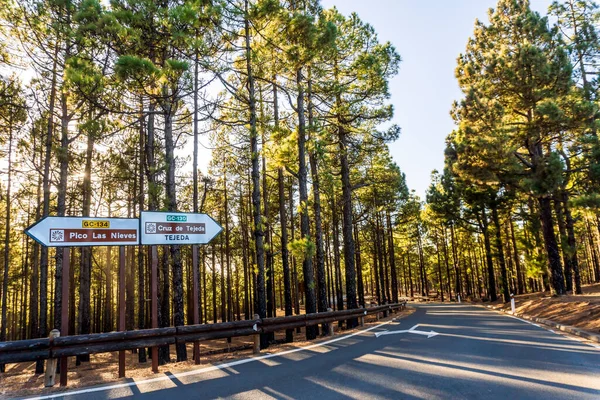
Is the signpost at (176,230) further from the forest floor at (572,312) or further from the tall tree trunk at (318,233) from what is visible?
the forest floor at (572,312)

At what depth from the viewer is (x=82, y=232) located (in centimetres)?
613

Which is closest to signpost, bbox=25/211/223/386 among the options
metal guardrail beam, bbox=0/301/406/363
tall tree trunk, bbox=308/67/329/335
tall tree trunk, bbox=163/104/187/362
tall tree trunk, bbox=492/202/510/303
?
metal guardrail beam, bbox=0/301/406/363

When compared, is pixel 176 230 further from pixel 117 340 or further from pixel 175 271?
pixel 175 271

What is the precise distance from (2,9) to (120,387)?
1260cm

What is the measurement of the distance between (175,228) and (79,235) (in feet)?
5.63

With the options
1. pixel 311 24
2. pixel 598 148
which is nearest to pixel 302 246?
pixel 311 24

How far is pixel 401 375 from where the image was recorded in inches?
210

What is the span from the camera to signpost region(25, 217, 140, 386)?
570 centimetres

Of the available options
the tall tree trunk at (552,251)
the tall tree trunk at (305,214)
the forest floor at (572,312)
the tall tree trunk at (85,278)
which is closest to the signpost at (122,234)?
the tall tree trunk at (305,214)

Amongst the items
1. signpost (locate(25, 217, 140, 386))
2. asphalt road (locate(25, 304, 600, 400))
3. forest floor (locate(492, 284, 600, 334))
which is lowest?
forest floor (locate(492, 284, 600, 334))

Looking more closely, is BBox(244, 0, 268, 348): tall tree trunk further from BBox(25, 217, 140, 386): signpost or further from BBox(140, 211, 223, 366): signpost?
BBox(25, 217, 140, 386): signpost

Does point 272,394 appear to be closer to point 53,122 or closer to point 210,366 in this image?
point 210,366

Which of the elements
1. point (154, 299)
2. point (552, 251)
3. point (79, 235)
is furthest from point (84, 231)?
point (552, 251)

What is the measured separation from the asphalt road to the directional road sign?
2.53 m
